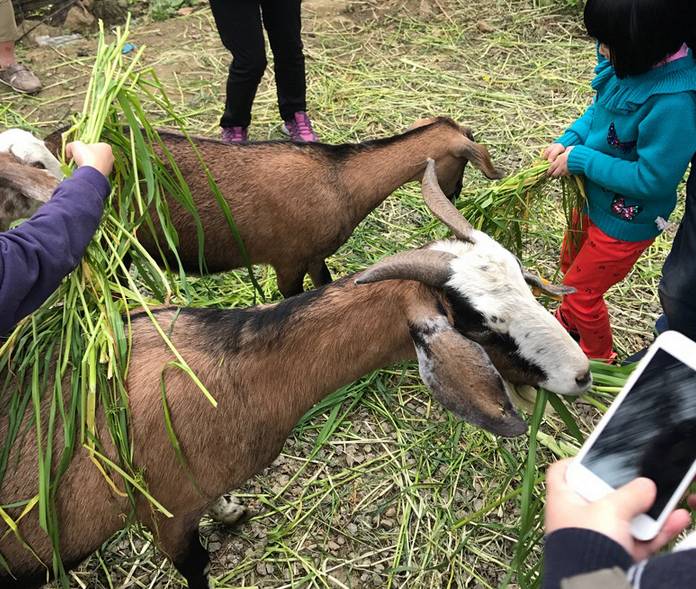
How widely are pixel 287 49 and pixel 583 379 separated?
353 centimetres

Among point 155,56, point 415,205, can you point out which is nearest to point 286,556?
point 415,205

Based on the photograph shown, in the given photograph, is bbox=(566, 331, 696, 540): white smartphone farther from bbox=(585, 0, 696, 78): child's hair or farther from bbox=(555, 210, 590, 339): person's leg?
bbox=(555, 210, 590, 339): person's leg

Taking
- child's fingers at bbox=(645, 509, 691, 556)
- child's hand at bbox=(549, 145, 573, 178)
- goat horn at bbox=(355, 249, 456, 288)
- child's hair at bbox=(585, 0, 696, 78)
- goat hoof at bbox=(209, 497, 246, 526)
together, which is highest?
child's hair at bbox=(585, 0, 696, 78)

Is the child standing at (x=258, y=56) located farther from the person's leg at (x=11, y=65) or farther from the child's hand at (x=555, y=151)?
the person's leg at (x=11, y=65)

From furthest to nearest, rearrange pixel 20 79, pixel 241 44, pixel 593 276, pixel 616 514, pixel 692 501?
pixel 20 79
pixel 241 44
pixel 593 276
pixel 692 501
pixel 616 514

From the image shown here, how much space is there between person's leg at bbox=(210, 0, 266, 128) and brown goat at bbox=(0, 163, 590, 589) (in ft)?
8.28

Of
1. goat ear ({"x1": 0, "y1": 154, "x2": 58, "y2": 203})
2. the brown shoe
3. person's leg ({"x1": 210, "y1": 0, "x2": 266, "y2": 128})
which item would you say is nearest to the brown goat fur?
goat ear ({"x1": 0, "y1": 154, "x2": 58, "y2": 203})

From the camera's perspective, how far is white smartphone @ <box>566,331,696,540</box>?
122 cm

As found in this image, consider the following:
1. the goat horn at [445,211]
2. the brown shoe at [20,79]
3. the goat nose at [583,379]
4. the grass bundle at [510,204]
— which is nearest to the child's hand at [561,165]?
the grass bundle at [510,204]

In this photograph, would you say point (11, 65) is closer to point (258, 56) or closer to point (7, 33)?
point (7, 33)

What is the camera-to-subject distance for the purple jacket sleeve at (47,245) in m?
1.69

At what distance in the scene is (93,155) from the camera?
2133 mm

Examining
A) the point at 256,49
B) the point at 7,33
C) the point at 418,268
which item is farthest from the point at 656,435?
the point at 7,33

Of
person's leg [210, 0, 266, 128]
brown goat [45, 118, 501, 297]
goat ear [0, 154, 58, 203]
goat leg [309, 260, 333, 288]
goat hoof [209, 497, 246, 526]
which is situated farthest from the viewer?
person's leg [210, 0, 266, 128]
